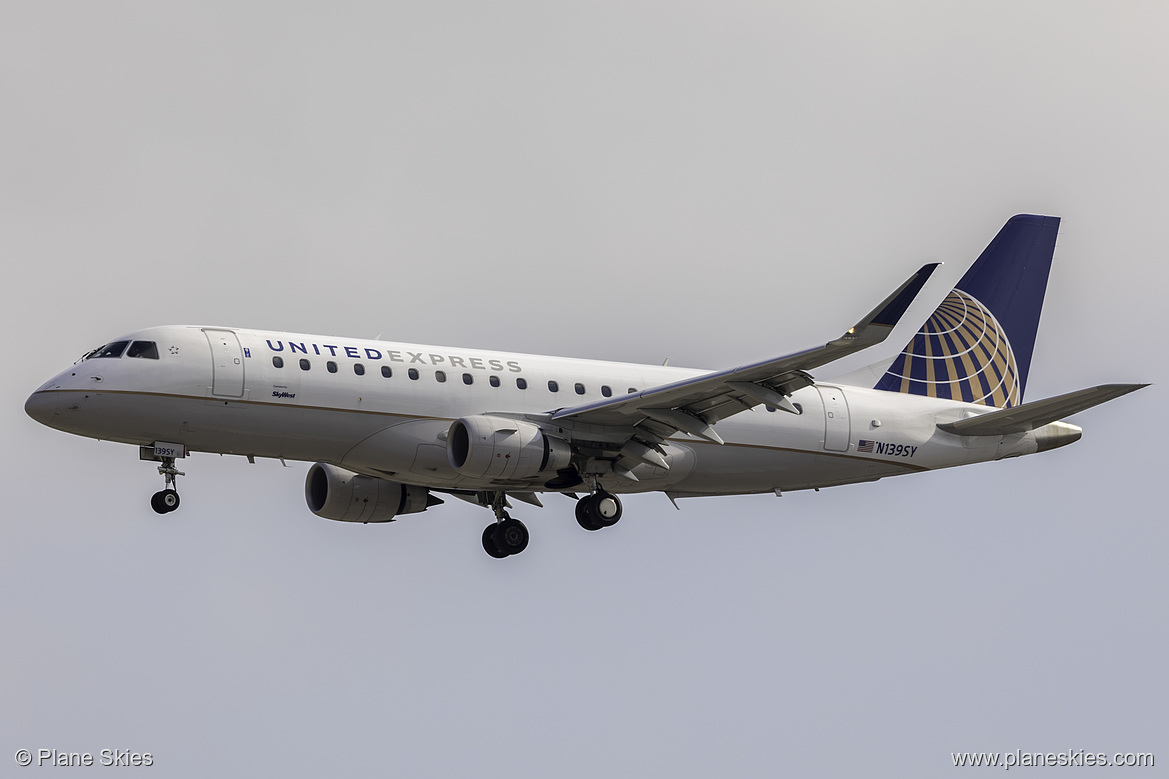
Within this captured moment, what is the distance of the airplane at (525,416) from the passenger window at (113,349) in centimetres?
9

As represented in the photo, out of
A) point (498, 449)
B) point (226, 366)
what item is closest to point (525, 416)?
point (498, 449)

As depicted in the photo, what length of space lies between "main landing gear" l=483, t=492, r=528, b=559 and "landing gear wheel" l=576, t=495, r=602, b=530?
105 inches

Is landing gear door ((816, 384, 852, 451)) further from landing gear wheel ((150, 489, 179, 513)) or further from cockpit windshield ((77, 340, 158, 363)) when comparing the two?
cockpit windshield ((77, 340, 158, 363))

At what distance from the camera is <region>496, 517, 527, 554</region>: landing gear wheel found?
39.9m

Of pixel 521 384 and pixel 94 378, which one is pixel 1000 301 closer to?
pixel 521 384

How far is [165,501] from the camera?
35125 mm

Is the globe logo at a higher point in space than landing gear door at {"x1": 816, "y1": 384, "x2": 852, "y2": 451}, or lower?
higher

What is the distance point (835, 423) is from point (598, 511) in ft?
23.1

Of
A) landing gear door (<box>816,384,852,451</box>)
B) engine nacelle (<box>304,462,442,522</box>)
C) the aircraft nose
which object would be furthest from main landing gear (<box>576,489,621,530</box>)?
the aircraft nose

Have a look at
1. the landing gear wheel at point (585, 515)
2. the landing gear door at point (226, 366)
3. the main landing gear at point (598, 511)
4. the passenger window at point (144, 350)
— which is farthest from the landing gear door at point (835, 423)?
the passenger window at point (144, 350)

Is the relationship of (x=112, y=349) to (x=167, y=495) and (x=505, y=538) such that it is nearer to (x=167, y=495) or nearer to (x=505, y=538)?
(x=167, y=495)

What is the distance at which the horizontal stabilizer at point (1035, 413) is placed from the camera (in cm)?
3431

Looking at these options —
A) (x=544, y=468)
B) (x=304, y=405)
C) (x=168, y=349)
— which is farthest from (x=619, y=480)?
(x=168, y=349)

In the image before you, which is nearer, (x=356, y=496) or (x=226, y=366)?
(x=226, y=366)
